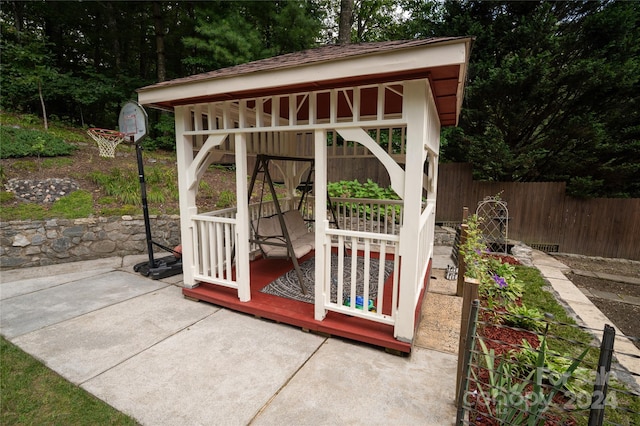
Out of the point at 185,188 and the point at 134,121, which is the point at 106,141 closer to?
the point at 134,121

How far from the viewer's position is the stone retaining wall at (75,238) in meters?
4.27

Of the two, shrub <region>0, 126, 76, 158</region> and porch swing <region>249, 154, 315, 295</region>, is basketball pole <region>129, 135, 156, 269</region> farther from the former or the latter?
shrub <region>0, 126, 76, 158</region>

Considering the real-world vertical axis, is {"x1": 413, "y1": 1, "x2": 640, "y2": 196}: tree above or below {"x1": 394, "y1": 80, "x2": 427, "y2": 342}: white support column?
above

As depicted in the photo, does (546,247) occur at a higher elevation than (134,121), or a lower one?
lower

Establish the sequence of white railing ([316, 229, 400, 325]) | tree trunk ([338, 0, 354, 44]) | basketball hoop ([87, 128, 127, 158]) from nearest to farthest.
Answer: white railing ([316, 229, 400, 325]) → basketball hoop ([87, 128, 127, 158]) → tree trunk ([338, 0, 354, 44])

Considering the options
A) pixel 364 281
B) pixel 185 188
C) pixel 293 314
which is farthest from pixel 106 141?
pixel 364 281

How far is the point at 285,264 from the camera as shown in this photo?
434 cm

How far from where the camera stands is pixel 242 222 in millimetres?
3090

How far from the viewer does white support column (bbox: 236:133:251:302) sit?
3010 mm

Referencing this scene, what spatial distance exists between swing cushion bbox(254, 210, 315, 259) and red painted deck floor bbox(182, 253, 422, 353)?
429 millimetres

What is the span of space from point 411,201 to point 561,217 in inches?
256

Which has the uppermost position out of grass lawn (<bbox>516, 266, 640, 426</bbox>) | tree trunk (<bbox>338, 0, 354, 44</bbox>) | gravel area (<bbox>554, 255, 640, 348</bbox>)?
tree trunk (<bbox>338, 0, 354, 44</bbox>)

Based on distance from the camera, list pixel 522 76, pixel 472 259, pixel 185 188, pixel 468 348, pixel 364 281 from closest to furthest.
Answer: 1. pixel 468 348
2. pixel 364 281
3. pixel 185 188
4. pixel 472 259
5. pixel 522 76

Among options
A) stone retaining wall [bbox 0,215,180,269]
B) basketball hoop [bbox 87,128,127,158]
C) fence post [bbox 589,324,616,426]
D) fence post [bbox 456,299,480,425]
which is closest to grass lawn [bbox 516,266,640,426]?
fence post [bbox 589,324,616,426]
